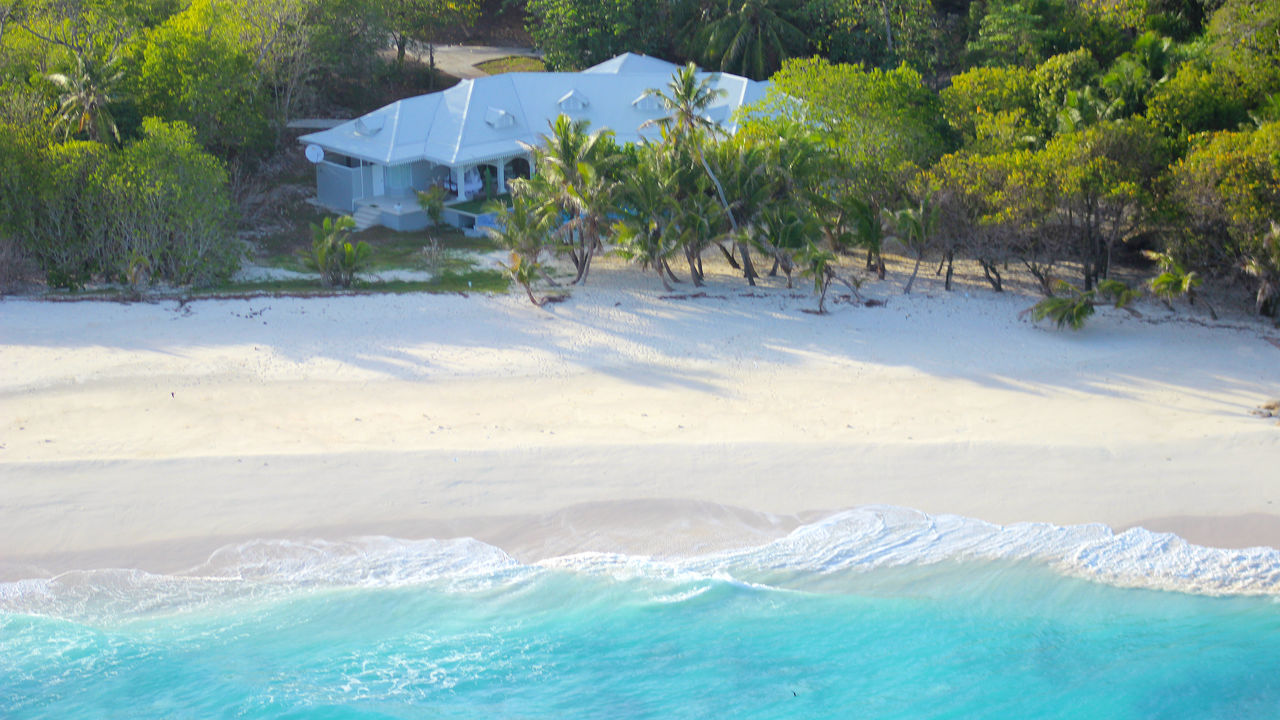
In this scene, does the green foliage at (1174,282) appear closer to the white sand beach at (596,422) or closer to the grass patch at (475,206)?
the white sand beach at (596,422)

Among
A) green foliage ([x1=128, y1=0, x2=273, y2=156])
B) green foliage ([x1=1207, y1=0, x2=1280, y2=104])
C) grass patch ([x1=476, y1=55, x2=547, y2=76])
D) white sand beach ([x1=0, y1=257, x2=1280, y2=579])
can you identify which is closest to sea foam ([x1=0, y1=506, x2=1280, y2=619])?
white sand beach ([x1=0, y1=257, x2=1280, y2=579])

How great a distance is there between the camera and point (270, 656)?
12000 millimetres

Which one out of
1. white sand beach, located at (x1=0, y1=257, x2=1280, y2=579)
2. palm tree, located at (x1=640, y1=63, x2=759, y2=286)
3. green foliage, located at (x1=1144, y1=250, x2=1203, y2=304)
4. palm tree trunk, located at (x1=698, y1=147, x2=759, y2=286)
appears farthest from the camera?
palm tree, located at (x1=640, y1=63, x2=759, y2=286)

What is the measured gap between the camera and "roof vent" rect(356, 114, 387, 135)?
31.4 metres

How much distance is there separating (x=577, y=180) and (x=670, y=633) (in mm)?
12720

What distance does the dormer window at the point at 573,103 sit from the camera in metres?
33.2

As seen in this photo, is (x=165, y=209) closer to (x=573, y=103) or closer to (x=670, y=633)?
(x=573, y=103)

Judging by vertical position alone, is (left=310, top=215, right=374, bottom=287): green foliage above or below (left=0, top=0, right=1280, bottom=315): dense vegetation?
below

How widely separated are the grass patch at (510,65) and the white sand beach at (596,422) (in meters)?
28.1

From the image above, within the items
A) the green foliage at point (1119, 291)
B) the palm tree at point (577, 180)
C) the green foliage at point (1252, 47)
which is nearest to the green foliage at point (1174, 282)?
the green foliage at point (1119, 291)

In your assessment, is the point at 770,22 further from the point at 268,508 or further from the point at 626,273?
the point at 268,508

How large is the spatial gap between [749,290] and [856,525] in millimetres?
10398

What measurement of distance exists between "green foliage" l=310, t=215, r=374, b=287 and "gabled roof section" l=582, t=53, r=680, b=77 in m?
15.7

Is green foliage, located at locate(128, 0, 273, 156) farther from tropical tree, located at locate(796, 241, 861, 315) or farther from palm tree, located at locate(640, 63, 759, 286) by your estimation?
tropical tree, located at locate(796, 241, 861, 315)
